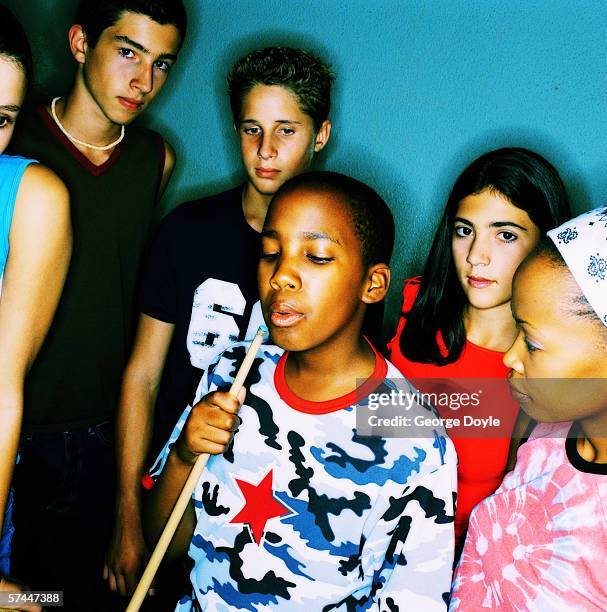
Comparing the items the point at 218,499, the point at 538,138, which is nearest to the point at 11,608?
the point at 218,499

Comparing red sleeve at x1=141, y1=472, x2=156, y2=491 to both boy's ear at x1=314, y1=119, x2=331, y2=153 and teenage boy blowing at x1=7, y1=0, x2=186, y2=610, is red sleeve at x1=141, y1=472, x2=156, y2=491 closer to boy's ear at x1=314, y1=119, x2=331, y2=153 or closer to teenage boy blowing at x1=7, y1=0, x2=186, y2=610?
teenage boy blowing at x1=7, y1=0, x2=186, y2=610

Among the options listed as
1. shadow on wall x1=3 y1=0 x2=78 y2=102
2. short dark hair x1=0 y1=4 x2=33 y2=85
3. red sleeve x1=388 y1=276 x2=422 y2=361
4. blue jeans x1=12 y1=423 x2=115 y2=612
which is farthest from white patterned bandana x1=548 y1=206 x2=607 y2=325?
shadow on wall x1=3 y1=0 x2=78 y2=102

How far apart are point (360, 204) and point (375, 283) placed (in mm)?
146

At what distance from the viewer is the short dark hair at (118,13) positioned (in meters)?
1.65

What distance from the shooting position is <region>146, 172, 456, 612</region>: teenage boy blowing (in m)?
1.13

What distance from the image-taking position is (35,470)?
5.48ft

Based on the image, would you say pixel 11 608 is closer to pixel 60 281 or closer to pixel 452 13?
pixel 60 281

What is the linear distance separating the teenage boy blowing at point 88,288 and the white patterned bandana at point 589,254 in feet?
3.60

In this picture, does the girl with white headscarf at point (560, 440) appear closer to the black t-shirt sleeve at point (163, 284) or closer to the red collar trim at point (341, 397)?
the red collar trim at point (341, 397)

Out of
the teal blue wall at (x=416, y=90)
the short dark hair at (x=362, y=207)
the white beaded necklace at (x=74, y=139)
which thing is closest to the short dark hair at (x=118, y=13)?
the white beaded necklace at (x=74, y=139)

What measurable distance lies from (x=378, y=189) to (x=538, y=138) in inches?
17.0

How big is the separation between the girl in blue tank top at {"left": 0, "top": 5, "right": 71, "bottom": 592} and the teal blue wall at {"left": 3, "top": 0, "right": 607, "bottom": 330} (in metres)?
0.80

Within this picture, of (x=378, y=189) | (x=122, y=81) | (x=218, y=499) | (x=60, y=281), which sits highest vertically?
(x=122, y=81)

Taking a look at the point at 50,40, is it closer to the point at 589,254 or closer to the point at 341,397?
the point at 341,397
